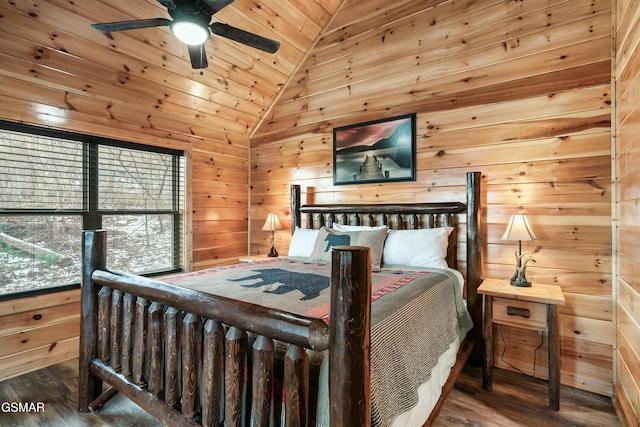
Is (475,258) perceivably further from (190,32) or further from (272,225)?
(190,32)

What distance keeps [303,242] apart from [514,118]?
2.06 meters

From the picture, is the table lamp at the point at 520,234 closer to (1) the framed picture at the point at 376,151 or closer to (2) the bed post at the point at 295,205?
(1) the framed picture at the point at 376,151

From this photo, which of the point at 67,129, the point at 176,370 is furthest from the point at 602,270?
the point at 67,129

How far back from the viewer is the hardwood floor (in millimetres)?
1806

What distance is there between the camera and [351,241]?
2604 millimetres

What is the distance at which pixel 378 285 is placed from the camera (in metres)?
1.80

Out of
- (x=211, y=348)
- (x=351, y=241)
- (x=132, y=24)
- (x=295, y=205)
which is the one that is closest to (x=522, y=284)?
(x=351, y=241)

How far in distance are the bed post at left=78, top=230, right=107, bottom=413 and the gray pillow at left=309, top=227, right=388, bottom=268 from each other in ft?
5.07

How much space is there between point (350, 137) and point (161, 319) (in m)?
2.46

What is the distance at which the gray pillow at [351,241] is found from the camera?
2.54 metres

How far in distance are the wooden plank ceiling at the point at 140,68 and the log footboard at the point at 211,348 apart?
145 centimetres

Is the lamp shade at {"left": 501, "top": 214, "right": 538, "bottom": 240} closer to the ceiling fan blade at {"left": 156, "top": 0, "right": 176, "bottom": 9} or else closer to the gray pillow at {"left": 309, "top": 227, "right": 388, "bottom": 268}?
the gray pillow at {"left": 309, "top": 227, "right": 388, "bottom": 268}

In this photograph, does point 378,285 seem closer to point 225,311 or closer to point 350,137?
point 225,311

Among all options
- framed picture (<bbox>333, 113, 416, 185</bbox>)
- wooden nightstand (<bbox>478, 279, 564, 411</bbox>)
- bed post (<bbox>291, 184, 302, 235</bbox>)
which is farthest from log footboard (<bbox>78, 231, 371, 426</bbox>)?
framed picture (<bbox>333, 113, 416, 185</bbox>)
